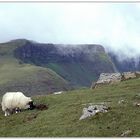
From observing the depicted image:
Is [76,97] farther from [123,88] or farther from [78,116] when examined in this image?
[78,116]

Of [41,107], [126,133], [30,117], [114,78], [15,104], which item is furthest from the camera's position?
[114,78]

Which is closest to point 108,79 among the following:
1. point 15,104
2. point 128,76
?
point 128,76

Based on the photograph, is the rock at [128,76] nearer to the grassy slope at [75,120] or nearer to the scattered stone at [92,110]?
the grassy slope at [75,120]

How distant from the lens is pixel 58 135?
34.6 m

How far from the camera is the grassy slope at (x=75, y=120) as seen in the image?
3459cm

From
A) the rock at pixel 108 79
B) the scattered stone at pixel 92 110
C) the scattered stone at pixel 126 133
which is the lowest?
the rock at pixel 108 79

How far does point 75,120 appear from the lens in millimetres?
38406

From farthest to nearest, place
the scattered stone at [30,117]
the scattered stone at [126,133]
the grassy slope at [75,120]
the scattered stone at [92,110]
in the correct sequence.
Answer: the scattered stone at [30,117] → the scattered stone at [92,110] → the grassy slope at [75,120] → the scattered stone at [126,133]

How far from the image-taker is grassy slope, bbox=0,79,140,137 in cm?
3459

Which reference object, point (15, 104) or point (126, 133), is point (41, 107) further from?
point (126, 133)

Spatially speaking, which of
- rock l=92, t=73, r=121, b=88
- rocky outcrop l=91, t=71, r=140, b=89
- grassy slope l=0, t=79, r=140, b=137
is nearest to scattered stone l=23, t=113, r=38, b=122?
grassy slope l=0, t=79, r=140, b=137

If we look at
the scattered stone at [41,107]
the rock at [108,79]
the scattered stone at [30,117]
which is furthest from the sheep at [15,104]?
the rock at [108,79]

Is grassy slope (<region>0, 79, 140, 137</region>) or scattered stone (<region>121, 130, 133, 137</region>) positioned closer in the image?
scattered stone (<region>121, 130, 133, 137</region>)

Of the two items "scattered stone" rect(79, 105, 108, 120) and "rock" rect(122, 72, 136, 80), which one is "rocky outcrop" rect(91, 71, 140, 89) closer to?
"rock" rect(122, 72, 136, 80)
